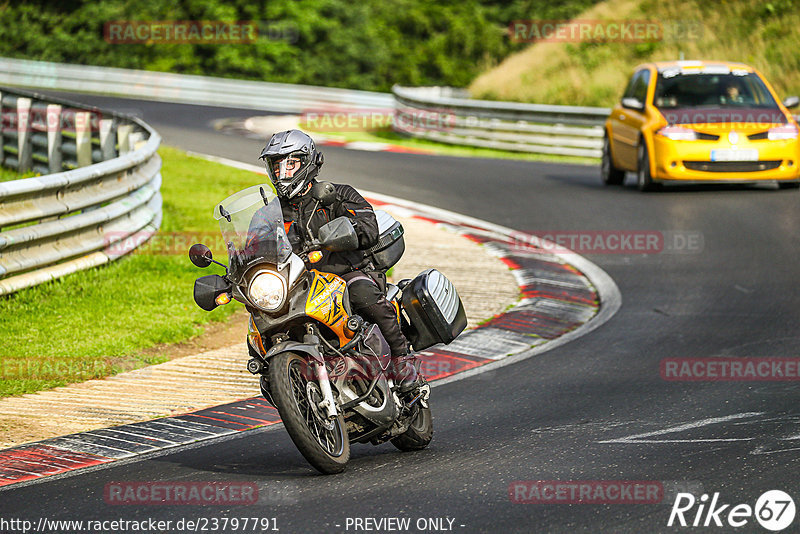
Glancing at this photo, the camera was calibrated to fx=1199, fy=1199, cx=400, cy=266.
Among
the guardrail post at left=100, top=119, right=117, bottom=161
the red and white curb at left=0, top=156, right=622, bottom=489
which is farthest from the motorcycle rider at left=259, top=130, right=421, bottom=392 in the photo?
the guardrail post at left=100, top=119, right=117, bottom=161

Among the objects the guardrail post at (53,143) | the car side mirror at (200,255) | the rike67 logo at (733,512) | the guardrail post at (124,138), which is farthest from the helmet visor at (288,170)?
the guardrail post at (53,143)

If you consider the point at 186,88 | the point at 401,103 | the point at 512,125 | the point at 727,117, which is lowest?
the point at 186,88

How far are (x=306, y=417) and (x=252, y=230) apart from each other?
0.97 metres

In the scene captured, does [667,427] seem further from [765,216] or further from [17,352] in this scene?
[765,216]

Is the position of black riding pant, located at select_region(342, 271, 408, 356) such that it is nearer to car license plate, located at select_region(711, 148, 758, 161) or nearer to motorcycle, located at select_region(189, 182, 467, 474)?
motorcycle, located at select_region(189, 182, 467, 474)

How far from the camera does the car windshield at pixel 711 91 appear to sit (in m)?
18.1

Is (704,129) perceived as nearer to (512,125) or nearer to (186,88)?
(512,125)

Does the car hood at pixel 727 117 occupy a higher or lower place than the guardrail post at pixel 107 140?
higher

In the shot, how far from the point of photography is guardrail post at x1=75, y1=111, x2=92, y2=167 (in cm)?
1638

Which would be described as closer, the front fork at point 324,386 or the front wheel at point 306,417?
the front wheel at point 306,417

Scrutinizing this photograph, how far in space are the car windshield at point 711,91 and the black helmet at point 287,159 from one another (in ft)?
41.7

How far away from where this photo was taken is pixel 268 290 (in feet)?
19.0

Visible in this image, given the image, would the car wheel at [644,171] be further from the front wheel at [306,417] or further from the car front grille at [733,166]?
the front wheel at [306,417]

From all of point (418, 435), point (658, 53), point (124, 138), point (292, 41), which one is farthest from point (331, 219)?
point (292, 41)
